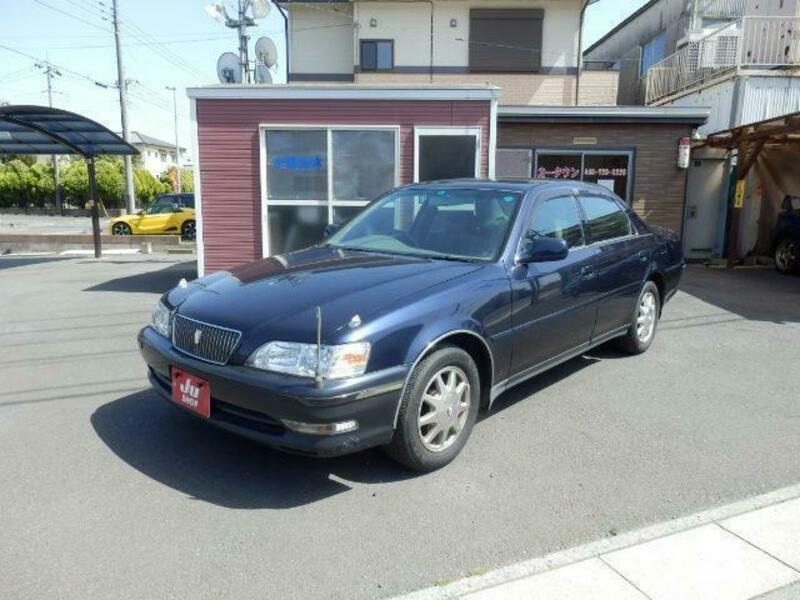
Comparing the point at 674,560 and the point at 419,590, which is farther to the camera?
the point at 674,560

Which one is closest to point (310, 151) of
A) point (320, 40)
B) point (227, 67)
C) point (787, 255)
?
point (227, 67)

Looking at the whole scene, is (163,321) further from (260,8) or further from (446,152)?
(260,8)

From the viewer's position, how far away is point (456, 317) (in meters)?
3.36

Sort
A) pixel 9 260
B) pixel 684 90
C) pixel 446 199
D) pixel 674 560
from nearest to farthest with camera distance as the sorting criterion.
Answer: pixel 674 560 → pixel 446 199 → pixel 9 260 → pixel 684 90

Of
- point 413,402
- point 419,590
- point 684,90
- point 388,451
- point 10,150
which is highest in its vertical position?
point 684,90

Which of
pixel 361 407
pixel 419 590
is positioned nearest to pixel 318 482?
pixel 361 407

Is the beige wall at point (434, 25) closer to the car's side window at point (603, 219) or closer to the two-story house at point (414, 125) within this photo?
the two-story house at point (414, 125)

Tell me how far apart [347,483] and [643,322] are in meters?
3.67

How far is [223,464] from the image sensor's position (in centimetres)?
347

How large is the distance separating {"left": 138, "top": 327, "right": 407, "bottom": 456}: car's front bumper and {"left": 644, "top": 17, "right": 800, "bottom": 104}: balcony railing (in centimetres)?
1445

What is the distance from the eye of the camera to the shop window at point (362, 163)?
8.61 m

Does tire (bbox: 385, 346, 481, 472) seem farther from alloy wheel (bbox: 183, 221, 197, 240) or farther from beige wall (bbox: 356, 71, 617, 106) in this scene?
alloy wheel (bbox: 183, 221, 197, 240)

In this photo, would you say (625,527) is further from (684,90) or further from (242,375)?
(684,90)

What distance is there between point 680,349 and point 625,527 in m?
3.64
